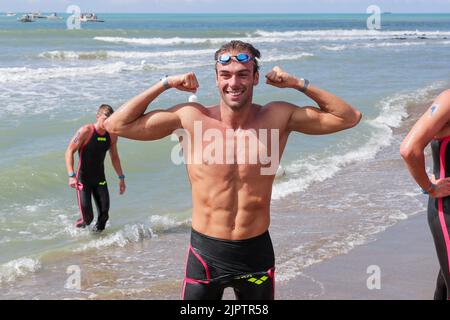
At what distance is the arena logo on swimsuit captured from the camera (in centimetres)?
369

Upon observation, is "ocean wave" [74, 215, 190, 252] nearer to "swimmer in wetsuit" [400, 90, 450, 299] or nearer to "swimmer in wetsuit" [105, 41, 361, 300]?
"swimmer in wetsuit" [105, 41, 361, 300]

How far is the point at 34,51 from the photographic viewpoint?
34.9m

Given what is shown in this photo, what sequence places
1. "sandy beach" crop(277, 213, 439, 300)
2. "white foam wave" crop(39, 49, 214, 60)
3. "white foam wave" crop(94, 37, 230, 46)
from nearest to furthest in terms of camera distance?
"sandy beach" crop(277, 213, 439, 300)
"white foam wave" crop(39, 49, 214, 60)
"white foam wave" crop(94, 37, 230, 46)

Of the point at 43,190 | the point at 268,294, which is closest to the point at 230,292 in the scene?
the point at 268,294

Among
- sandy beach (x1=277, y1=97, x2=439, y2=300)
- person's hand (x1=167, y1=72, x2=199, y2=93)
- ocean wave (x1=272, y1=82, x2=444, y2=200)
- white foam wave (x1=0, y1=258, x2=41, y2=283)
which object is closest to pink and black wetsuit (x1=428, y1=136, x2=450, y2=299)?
person's hand (x1=167, y1=72, x2=199, y2=93)

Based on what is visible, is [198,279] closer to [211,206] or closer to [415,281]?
[211,206]

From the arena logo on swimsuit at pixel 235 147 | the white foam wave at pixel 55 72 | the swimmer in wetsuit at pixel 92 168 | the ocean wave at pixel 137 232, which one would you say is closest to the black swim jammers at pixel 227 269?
the arena logo on swimsuit at pixel 235 147

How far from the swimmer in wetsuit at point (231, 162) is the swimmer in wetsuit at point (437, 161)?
353 mm

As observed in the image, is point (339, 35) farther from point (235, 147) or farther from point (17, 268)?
point (235, 147)

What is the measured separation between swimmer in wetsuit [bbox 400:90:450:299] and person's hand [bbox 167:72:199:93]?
1182 millimetres

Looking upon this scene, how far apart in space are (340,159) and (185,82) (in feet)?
30.2

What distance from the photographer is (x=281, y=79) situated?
3.63 meters

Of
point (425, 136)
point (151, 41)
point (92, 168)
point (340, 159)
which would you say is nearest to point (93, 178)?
point (92, 168)

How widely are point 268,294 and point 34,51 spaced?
3338cm
